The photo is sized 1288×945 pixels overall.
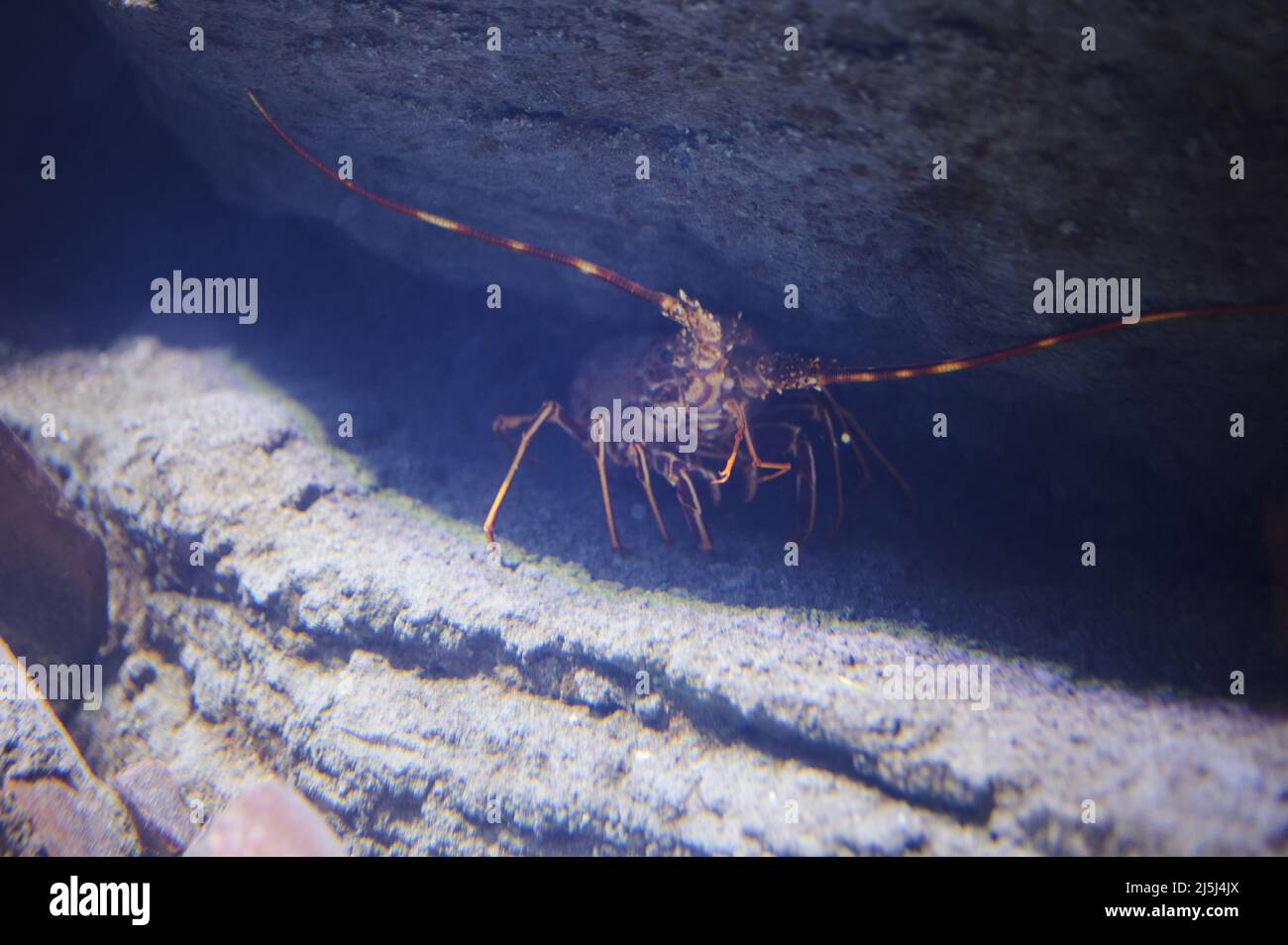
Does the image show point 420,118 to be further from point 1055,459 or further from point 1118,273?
point 1055,459

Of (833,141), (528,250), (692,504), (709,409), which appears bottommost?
(692,504)

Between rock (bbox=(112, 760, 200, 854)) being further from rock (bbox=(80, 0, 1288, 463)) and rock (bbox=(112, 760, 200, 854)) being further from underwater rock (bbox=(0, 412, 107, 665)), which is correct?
rock (bbox=(80, 0, 1288, 463))

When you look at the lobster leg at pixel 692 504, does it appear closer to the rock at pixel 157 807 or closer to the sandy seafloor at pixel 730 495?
the sandy seafloor at pixel 730 495

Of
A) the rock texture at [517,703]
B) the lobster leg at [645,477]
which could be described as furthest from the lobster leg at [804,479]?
the rock texture at [517,703]

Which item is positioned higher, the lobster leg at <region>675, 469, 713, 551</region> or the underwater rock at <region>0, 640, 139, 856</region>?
the lobster leg at <region>675, 469, 713, 551</region>

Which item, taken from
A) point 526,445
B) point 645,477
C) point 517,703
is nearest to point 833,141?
point 645,477

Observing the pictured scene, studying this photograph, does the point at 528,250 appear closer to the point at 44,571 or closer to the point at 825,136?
the point at 825,136

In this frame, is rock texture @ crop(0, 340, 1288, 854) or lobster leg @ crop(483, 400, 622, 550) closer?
rock texture @ crop(0, 340, 1288, 854)

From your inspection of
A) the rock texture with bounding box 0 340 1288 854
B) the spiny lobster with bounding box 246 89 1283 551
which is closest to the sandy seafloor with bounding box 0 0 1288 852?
the rock texture with bounding box 0 340 1288 854
